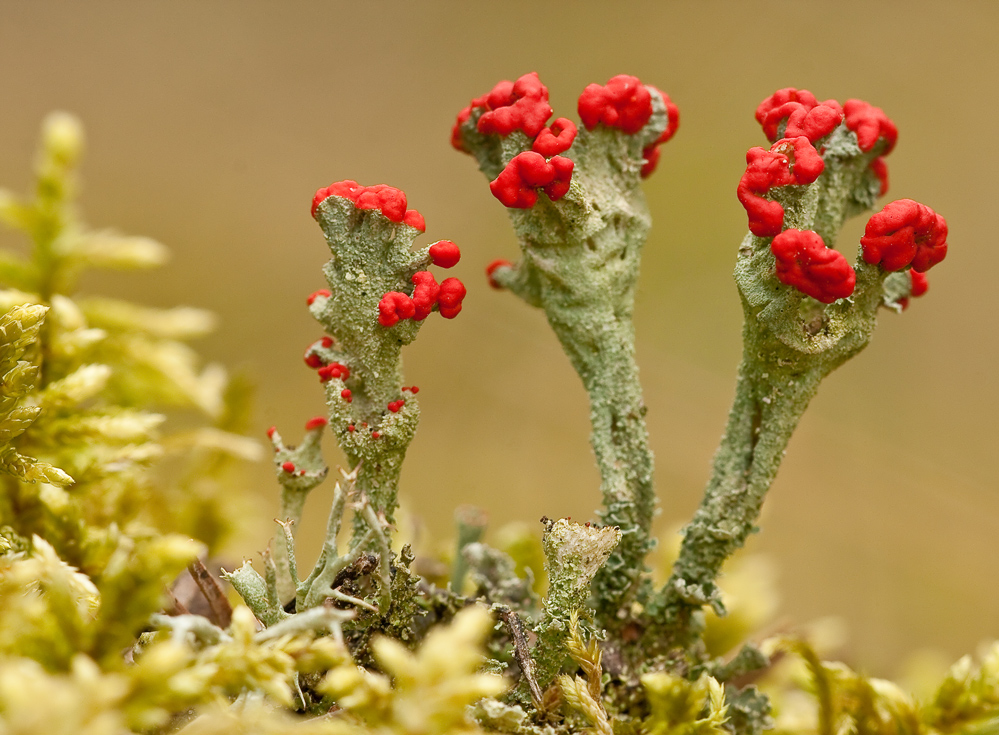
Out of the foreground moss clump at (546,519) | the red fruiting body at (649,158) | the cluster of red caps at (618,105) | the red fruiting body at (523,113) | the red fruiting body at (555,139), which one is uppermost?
the red fruiting body at (649,158)

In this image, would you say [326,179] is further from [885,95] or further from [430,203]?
[885,95]

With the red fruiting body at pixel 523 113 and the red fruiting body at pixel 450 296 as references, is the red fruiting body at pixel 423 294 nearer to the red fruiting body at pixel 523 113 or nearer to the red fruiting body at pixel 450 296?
the red fruiting body at pixel 450 296

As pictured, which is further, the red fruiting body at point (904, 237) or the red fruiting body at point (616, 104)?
the red fruiting body at point (616, 104)

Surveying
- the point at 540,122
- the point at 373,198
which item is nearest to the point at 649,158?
the point at 540,122

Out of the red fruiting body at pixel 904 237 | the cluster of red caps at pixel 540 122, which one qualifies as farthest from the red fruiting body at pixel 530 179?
the red fruiting body at pixel 904 237

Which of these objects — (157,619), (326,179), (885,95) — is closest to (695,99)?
(885,95)

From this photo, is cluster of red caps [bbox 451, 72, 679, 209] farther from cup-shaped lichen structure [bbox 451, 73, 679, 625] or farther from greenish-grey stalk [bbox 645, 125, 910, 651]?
greenish-grey stalk [bbox 645, 125, 910, 651]
